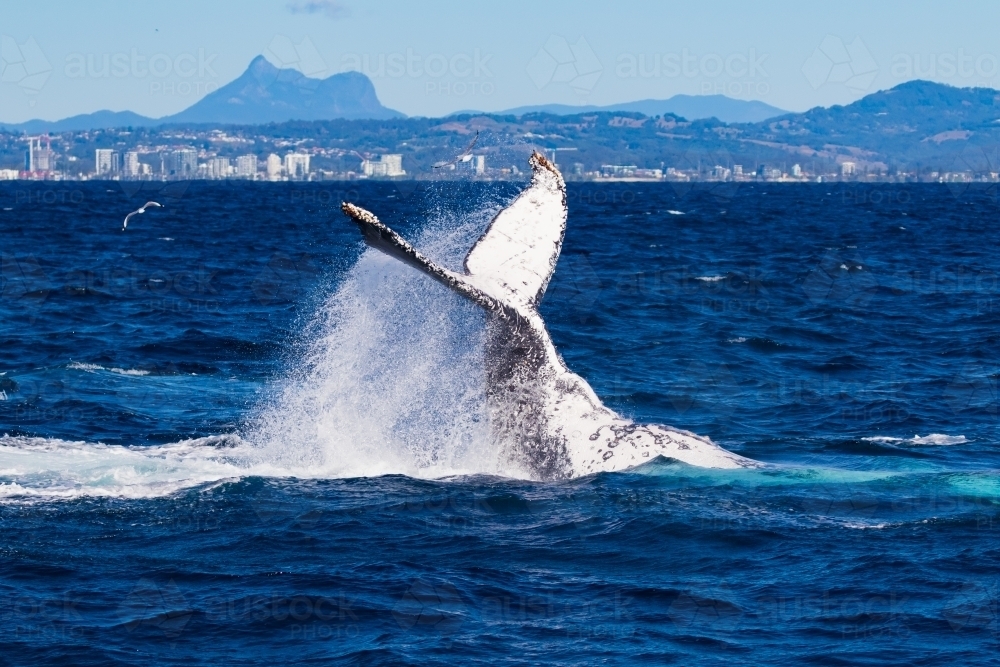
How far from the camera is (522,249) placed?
10773mm

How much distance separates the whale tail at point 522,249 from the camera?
34.2ft

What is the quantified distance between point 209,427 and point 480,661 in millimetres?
7707

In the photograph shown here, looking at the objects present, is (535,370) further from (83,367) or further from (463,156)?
(83,367)

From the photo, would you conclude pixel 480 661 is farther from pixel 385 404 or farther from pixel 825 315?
pixel 825 315

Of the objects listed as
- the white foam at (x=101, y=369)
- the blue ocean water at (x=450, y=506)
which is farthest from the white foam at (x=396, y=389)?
the white foam at (x=101, y=369)

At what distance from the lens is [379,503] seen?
1138 centimetres

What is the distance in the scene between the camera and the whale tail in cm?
1041

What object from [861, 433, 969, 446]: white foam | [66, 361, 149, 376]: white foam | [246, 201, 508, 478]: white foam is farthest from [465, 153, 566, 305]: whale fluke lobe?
[66, 361, 149, 376]: white foam

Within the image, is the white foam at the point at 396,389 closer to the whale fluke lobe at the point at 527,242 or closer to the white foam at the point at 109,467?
the white foam at the point at 109,467

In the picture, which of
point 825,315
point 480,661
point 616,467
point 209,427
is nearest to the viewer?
point 480,661

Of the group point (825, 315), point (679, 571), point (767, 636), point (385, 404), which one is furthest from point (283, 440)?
point (825, 315)

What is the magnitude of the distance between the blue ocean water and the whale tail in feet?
1.60

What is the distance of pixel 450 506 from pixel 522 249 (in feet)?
6.99

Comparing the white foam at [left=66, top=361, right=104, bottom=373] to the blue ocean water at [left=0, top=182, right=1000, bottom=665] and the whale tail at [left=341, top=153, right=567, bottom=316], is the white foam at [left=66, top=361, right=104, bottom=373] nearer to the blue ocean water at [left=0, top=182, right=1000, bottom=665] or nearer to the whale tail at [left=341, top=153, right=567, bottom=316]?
the blue ocean water at [left=0, top=182, right=1000, bottom=665]
